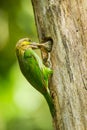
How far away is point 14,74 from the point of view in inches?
311

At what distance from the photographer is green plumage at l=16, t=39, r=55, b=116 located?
13.8 ft

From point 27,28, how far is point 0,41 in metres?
0.51

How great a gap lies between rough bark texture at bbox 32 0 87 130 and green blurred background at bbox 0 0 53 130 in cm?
340

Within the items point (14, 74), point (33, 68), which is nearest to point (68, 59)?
point (33, 68)

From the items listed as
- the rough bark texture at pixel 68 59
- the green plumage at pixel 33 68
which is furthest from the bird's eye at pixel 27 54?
the rough bark texture at pixel 68 59

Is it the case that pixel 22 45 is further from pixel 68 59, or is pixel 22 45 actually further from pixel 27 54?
pixel 68 59

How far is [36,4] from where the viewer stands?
14.4 ft

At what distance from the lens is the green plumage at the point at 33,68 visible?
13.8ft

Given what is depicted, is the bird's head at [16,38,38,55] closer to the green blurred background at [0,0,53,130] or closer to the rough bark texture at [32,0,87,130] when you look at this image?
the rough bark texture at [32,0,87,130]

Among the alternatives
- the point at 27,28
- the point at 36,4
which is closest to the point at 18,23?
the point at 27,28

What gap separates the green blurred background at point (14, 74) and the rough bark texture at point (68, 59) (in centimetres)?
340

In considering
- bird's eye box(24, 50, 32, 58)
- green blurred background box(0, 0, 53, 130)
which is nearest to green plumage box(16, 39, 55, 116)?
bird's eye box(24, 50, 32, 58)

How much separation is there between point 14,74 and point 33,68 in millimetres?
3727

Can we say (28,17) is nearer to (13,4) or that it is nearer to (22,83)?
(13,4)
